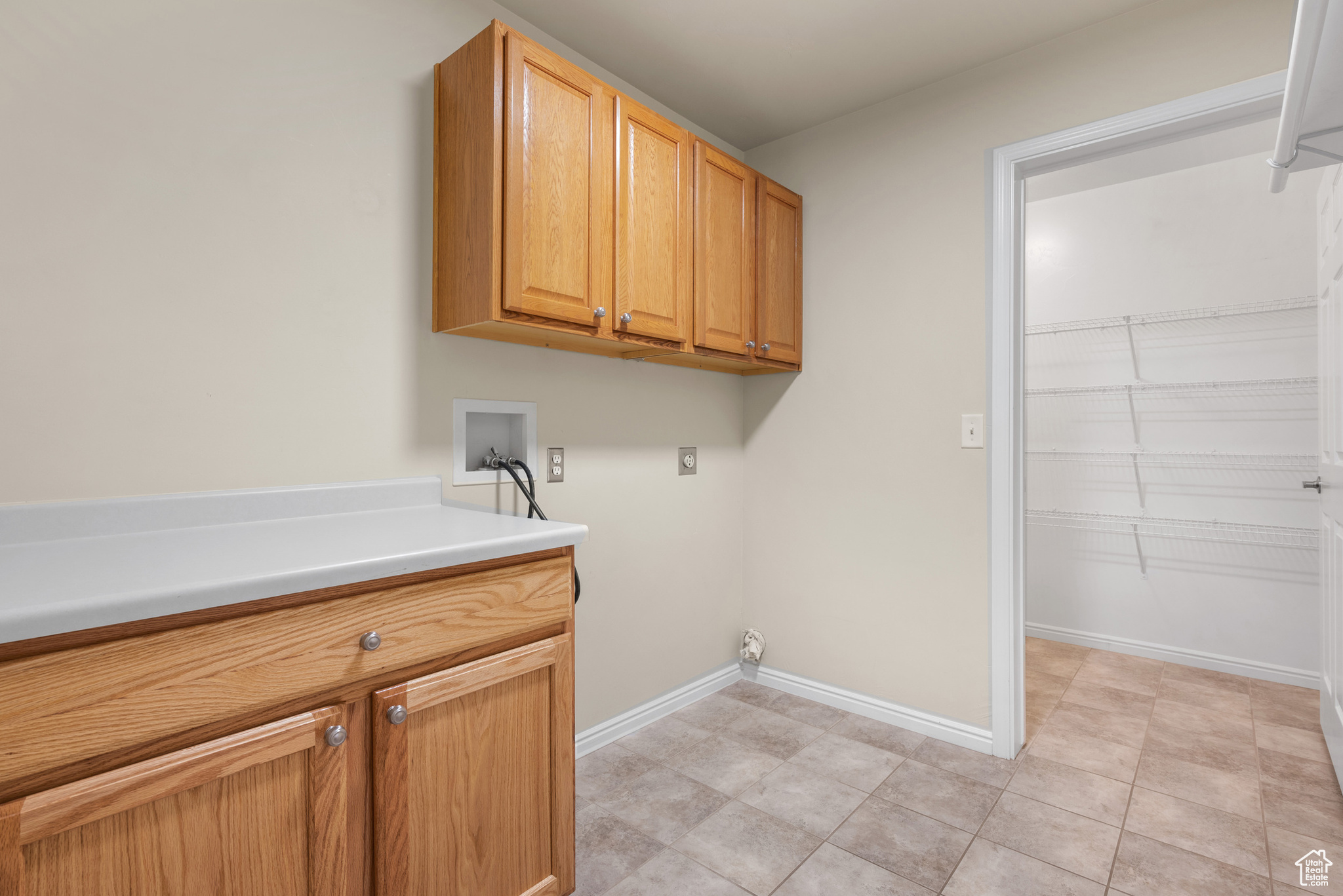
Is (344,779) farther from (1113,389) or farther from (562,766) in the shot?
(1113,389)

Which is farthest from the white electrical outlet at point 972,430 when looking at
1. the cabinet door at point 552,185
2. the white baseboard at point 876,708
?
the cabinet door at point 552,185

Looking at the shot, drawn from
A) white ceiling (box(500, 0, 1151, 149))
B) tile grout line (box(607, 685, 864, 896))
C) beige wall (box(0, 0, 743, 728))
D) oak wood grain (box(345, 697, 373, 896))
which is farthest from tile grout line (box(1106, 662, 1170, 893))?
white ceiling (box(500, 0, 1151, 149))

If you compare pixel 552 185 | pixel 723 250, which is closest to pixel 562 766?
pixel 552 185

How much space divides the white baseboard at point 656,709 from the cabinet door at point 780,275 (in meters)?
1.32

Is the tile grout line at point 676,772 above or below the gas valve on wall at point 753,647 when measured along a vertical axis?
below

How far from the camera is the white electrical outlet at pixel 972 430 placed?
7.02ft

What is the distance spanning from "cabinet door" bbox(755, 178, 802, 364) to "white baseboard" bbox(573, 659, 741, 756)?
132 cm

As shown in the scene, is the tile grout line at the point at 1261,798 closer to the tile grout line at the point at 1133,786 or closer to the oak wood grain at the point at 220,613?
the tile grout line at the point at 1133,786

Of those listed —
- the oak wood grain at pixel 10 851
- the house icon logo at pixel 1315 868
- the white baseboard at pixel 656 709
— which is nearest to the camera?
the oak wood grain at pixel 10 851

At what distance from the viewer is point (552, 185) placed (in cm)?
163

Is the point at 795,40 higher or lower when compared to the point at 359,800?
higher

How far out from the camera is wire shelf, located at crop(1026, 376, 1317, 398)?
106 inches

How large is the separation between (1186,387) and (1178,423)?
166mm

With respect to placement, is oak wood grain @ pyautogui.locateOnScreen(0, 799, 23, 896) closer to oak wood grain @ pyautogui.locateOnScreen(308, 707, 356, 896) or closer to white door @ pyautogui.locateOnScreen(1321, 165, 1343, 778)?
oak wood grain @ pyautogui.locateOnScreen(308, 707, 356, 896)
